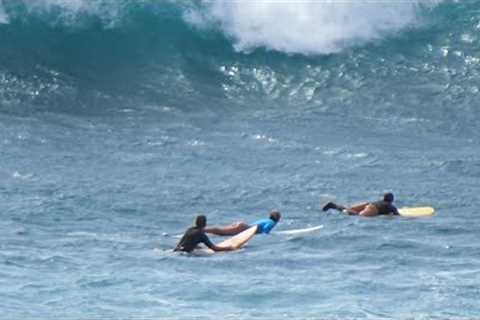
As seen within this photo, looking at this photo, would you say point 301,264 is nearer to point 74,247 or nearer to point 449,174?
point 74,247

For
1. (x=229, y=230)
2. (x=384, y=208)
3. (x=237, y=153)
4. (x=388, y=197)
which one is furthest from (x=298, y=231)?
(x=237, y=153)

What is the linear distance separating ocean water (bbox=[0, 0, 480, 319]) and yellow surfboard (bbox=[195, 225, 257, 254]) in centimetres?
19

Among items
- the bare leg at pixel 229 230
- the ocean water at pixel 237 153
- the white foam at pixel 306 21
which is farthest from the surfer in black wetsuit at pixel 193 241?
the white foam at pixel 306 21

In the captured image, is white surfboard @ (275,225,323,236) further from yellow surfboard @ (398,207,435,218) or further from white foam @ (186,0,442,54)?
white foam @ (186,0,442,54)

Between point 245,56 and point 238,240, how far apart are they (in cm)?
1135

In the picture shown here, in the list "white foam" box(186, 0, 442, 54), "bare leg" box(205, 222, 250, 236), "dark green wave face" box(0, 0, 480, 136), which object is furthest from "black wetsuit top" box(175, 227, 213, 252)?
"white foam" box(186, 0, 442, 54)

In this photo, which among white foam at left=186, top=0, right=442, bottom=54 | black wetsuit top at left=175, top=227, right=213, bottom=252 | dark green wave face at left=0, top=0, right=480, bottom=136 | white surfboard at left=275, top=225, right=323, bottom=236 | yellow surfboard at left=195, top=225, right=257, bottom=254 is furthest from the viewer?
white foam at left=186, top=0, right=442, bottom=54

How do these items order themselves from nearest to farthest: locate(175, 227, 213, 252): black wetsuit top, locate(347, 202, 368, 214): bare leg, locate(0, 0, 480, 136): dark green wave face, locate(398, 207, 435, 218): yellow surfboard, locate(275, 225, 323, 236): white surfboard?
locate(175, 227, 213, 252): black wetsuit top < locate(275, 225, 323, 236): white surfboard < locate(398, 207, 435, 218): yellow surfboard < locate(347, 202, 368, 214): bare leg < locate(0, 0, 480, 136): dark green wave face

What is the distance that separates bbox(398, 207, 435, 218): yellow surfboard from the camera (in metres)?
25.4

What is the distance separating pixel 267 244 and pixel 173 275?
304 centimetres

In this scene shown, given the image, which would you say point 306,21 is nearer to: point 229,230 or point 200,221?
point 229,230

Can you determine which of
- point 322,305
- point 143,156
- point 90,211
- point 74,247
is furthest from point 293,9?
point 322,305

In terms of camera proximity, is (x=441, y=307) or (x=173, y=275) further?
(x=173, y=275)

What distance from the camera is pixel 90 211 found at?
25094 millimetres
